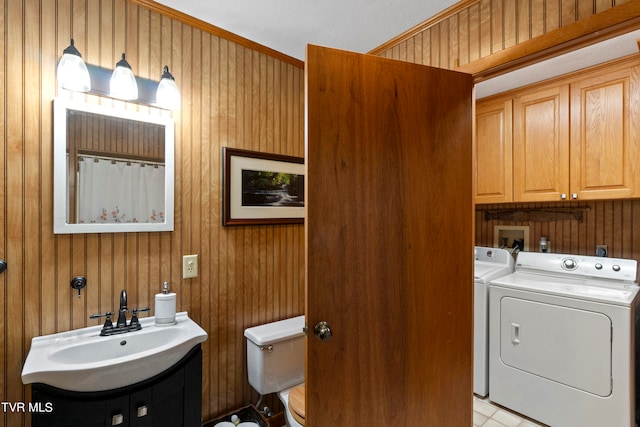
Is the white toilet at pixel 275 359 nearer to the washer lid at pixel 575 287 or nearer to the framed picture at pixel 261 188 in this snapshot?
the framed picture at pixel 261 188

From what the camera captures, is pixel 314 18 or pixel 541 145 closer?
pixel 314 18

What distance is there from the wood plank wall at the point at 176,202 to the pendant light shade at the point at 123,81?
0.10m

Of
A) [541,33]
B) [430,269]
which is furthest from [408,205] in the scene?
[541,33]

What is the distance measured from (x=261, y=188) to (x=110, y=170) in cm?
81

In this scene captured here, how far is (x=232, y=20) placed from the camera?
5.66 feet

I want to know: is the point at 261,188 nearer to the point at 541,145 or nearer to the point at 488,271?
the point at 488,271

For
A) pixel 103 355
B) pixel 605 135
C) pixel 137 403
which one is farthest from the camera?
pixel 605 135

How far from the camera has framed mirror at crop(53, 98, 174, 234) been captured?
4.53 feet

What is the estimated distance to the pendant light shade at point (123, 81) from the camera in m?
A: 1.44

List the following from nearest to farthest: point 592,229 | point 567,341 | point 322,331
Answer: point 322,331 → point 567,341 → point 592,229

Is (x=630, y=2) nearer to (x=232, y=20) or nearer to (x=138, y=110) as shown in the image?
(x=232, y=20)

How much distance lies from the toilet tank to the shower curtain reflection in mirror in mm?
870

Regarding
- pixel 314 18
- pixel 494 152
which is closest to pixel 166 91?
pixel 314 18

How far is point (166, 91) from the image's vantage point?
1586 millimetres
